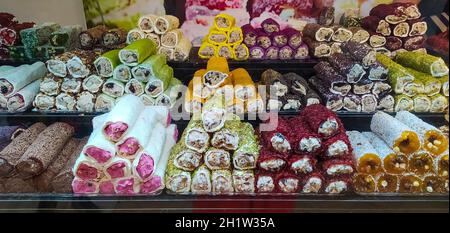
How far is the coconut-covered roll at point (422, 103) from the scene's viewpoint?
2629 mm

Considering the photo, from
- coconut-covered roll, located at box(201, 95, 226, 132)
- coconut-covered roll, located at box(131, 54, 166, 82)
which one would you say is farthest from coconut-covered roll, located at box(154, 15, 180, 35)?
coconut-covered roll, located at box(201, 95, 226, 132)

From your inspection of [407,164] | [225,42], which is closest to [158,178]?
[407,164]

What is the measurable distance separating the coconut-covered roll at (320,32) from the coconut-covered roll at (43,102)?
207 centimetres

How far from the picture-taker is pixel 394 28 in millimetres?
3162

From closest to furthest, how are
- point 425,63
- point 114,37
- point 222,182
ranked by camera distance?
point 222,182 < point 425,63 < point 114,37

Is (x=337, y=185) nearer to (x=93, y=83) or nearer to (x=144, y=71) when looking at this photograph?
(x=144, y=71)

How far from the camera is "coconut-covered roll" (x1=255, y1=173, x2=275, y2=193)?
205cm

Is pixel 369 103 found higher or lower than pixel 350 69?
lower

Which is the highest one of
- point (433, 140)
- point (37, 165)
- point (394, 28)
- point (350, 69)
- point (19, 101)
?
point (394, 28)

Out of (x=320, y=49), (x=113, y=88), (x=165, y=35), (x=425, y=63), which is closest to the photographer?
(x=113, y=88)

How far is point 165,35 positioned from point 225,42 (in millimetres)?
496

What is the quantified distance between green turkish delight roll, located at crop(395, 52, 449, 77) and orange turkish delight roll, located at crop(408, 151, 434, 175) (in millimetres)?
709

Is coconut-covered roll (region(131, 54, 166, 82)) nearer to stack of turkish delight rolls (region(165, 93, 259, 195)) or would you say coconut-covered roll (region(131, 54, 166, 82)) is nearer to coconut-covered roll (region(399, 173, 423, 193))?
stack of turkish delight rolls (region(165, 93, 259, 195))
